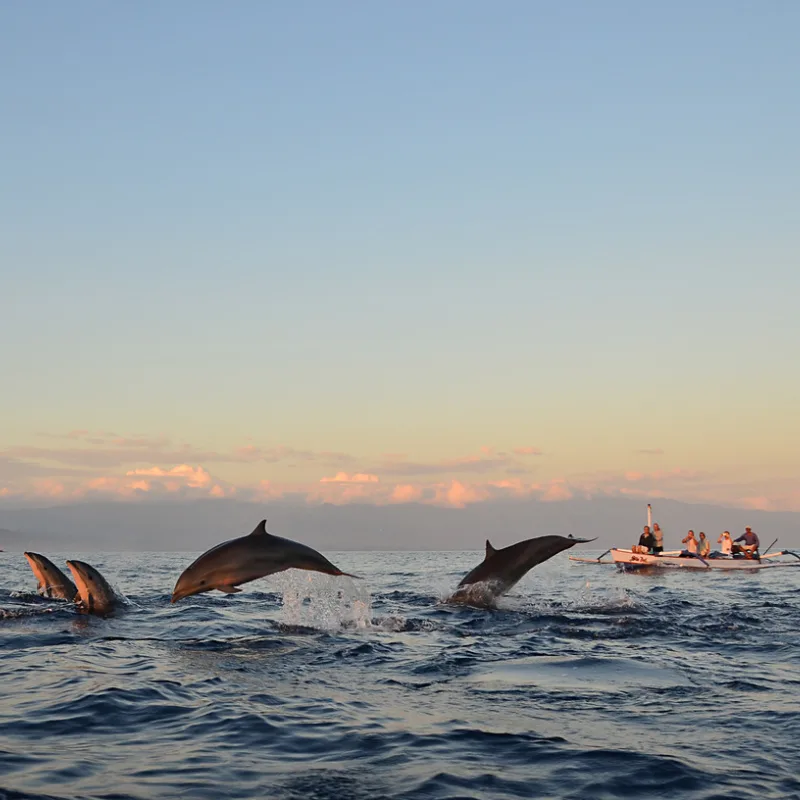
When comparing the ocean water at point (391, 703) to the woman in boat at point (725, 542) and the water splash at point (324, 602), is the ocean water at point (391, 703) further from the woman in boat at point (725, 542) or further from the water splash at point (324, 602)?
the woman in boat at point (725, 542)

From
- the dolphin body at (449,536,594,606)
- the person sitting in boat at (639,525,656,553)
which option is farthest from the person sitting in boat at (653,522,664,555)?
the dolphin body at (449,536,594,606)

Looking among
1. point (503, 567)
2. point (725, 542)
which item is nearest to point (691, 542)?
point (725, 542)

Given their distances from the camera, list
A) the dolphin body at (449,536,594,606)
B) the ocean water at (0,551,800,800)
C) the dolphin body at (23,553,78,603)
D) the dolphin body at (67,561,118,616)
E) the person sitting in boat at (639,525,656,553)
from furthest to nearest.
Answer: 1. the person sitting in boat at (639,525,656,553)
2. the dolphin body at (23,553,78,603)
3. the dolphin body at (449,536,594,606)
4. the dolphin body at (67,561,118,616)
5. the ocean water at (0,551,800,800)

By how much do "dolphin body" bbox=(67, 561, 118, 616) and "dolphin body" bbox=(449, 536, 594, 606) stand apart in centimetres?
738

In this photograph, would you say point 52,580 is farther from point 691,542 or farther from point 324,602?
point 691,542

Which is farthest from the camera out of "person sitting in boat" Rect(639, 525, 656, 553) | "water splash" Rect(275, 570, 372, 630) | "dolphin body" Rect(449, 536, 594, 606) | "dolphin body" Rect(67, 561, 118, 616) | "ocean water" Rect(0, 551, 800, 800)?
"person sitting in boat" Rect(639, 525, 656, 553)

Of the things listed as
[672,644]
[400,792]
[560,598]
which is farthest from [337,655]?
[560,598]

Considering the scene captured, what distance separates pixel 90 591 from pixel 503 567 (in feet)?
28.1

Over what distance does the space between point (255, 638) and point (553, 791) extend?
29.4 ft

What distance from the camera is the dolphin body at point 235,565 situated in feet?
48.7

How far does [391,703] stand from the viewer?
9.87m

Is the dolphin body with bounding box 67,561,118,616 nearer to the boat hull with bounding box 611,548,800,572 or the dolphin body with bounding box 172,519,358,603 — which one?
the dolphin body with bounding box 172,519,358,603

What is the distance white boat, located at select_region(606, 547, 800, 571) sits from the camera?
43000 mm

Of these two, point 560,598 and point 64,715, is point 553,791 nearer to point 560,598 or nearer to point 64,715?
point 64,715
